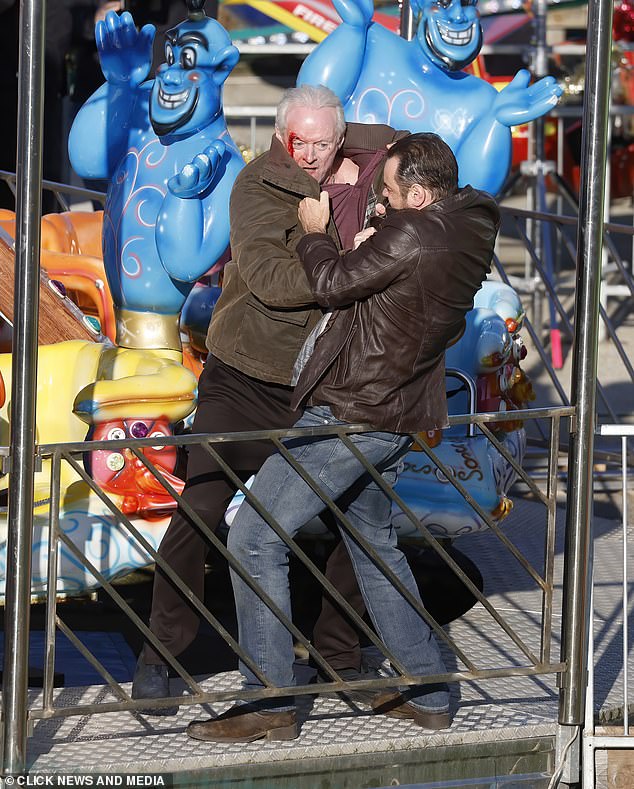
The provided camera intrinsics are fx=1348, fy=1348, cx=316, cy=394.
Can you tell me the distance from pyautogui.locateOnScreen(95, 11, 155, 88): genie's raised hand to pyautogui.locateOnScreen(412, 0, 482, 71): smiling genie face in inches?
36.7

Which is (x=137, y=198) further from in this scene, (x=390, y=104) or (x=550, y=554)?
(x=550, y=554)

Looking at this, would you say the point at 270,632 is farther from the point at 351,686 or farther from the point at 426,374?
the point at 426,374

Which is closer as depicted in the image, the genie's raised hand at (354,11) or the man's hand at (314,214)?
the man's hand at (314,214)

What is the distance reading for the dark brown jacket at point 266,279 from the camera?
10.2 feet

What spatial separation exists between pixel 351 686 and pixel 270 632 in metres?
0.23

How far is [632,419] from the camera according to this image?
7.19m

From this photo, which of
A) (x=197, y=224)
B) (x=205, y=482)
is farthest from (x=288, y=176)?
(x=197, y=224)

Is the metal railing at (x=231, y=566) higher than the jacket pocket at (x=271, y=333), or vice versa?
the jacket pocket at (x=271, y=333)

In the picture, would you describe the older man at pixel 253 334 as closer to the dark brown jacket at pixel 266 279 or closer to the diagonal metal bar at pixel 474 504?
the dark brown jacket at pixel 266 279

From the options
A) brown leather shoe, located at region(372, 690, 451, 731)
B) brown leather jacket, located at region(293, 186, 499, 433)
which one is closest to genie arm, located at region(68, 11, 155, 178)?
brown leather jacket, located at region(293, 186, 499, 433)

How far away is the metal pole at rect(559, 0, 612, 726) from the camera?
313 cm

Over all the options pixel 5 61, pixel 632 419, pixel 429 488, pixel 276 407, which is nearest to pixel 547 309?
pixel 632 419

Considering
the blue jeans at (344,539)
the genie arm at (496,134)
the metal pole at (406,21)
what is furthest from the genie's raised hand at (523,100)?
the blue jeans at (344,539)

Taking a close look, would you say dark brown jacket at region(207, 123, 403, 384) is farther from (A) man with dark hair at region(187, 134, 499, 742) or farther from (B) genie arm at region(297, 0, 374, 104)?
(B) genie arm at region(297, 0, 374, 104)
